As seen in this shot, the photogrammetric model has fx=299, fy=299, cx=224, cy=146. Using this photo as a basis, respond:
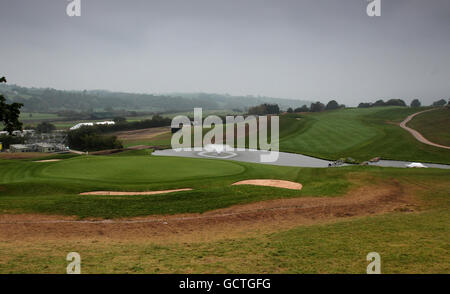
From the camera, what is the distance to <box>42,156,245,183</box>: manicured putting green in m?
25.8

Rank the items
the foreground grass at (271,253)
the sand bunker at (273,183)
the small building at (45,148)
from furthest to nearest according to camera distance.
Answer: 1. the small building at (45,148)
2. the sand bunker at (273,183)
3. the foreground grass at (271,253)

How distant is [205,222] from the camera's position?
1541 centimetres

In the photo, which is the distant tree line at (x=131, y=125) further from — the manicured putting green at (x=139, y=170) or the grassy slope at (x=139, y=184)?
the grassy slope at (x=139, y=184)

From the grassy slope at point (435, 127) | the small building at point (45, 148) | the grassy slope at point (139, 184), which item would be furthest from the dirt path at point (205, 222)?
the small building at point (45, 148)

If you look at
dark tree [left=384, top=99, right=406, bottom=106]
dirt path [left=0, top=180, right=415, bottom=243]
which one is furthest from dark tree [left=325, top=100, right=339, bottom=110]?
dirt path [left=0, top=180, right=415, bottom=243]

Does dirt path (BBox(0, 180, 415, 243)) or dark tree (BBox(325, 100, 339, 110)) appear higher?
dark tree (BBox(325, 100, 339, 110))

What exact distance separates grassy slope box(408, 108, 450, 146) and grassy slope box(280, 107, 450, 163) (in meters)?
3.68

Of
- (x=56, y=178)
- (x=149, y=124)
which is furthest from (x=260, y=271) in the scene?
(x=149, y=124)

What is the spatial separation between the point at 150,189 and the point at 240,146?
4206cm

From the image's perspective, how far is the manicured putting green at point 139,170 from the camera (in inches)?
1016

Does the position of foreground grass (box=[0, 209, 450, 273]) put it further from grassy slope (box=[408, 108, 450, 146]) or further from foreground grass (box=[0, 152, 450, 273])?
grassy slope (box=[408, 108, 450, 146])

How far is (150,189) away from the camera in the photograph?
22.4m

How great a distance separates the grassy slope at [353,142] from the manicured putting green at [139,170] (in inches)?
1042
